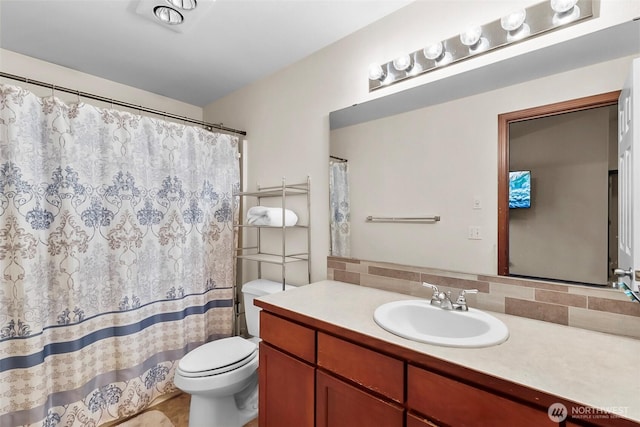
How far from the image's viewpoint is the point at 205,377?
1497 millimetres

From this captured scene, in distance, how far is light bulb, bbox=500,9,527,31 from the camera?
1176 millimetres

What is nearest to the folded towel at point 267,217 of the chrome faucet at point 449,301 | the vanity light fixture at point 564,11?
the chrome faucet at point 449,301

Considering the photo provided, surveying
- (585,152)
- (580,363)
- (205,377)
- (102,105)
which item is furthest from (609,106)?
(102,105)

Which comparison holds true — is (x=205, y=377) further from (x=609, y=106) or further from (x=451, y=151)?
(x=609, y=106)

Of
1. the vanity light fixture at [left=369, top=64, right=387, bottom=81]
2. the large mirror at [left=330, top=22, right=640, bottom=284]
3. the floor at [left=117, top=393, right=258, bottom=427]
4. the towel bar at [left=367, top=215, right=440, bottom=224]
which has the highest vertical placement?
the vanity light fixture at [left=369, top=64, right=387, bottom=81]

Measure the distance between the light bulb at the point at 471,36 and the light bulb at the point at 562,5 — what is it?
0.84 ft

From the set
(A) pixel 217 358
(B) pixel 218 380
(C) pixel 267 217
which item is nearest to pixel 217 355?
(A) pixel 217 358

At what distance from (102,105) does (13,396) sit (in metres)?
1.96

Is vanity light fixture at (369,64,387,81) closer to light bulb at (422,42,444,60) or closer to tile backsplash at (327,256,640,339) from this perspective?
light bulb at (422,42,444,60)

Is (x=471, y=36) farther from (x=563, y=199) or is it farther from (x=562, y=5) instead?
(x=563, y=199)

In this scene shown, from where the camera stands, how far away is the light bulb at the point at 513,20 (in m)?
1.18

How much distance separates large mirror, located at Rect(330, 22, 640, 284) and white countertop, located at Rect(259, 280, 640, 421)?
22cm

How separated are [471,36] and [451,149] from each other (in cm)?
50

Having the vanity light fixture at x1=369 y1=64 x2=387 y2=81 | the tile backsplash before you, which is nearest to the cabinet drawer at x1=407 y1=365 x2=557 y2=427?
the tile backsplash
